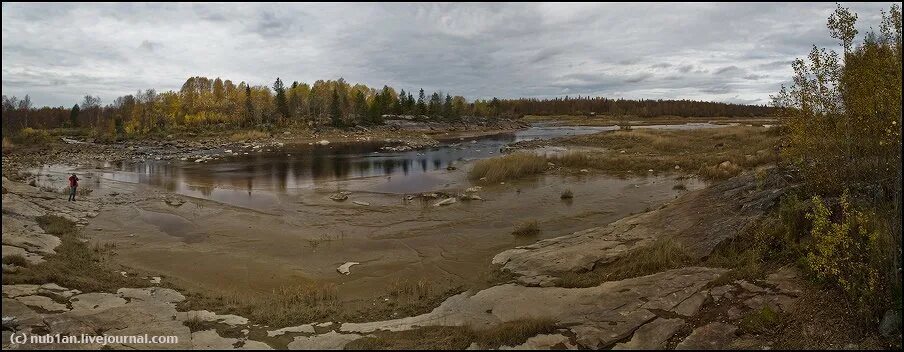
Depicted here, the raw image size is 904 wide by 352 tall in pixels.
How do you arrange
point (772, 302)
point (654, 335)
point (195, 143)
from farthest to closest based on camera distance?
point (195, 143) → point (772, 302) → point (654, 335)

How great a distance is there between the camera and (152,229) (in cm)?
2019

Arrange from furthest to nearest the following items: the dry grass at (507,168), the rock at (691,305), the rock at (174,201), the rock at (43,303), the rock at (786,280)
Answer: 1. the dry grass at (507,168)
2. the rock at (174,201)
3. the rock at (43,303)
4. the rock at (786,280)
5. the rock at (691,305)

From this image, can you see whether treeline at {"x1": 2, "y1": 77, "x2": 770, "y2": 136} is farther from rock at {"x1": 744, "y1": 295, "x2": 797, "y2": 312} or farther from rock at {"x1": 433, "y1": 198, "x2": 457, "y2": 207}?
rock at {"x1": 744, "y1": 295, "x2": 797, "y2": 312}

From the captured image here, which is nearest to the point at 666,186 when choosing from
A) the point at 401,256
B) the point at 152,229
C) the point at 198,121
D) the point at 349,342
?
the point at 401,256

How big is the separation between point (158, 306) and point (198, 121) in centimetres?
9963

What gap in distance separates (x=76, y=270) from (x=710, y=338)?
15190 mm

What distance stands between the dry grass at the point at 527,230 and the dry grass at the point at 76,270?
41.9 feet

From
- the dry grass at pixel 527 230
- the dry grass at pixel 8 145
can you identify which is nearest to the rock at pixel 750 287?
the dry grass at pixel 527 230

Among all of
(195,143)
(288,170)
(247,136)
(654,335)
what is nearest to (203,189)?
(288,170)

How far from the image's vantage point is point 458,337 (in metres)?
8.60

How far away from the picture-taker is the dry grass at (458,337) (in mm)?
8297

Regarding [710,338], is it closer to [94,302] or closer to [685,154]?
[94,302]

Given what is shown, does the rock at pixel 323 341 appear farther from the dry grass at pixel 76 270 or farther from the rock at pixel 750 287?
the rock at pixel 750 287

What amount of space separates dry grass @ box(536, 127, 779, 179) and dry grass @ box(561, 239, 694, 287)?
64.2 ft
